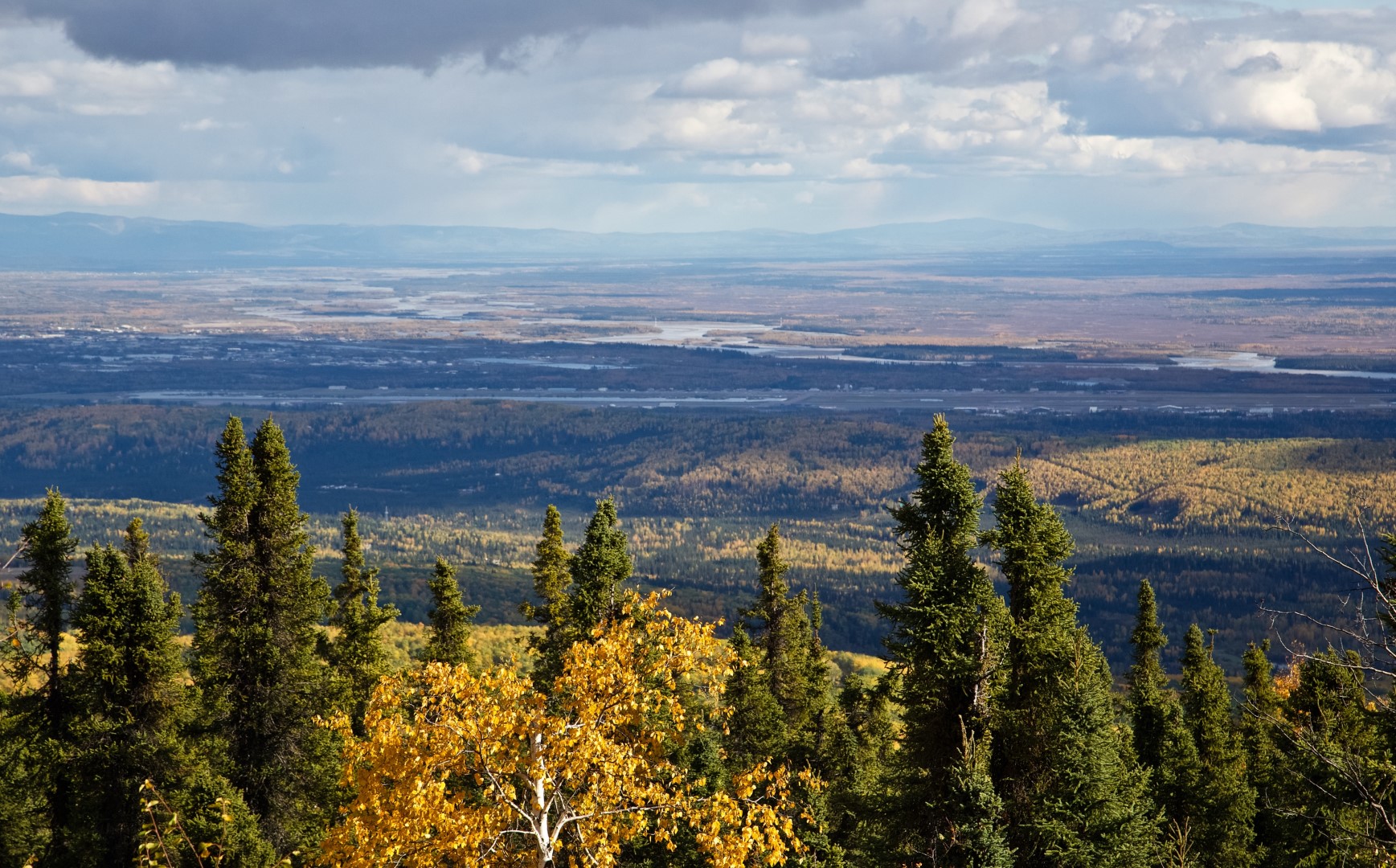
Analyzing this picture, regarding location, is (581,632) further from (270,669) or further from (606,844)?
(606,844)

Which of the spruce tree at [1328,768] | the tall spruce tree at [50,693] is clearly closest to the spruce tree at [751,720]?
the spruce tree at [1328,768]

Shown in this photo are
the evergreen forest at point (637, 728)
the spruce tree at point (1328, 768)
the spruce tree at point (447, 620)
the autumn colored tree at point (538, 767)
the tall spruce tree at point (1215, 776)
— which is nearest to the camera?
the autumn colored tree at point (538, 767)

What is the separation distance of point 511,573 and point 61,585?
305ft

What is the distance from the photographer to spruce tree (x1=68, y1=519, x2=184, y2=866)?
29.9 m

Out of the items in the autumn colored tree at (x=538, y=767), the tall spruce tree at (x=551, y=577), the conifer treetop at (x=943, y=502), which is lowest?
the tall spruce tree at (x=551, y=577)

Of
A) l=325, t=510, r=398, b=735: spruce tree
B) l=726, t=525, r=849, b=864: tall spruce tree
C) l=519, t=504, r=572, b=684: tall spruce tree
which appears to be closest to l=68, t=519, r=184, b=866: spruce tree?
l=325, t=510, r=398, b=735: spruce tree

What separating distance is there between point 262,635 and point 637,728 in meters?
14.5

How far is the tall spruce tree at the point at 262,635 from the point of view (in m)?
30.6

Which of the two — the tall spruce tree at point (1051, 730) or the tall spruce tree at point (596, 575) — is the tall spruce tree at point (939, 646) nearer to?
the tall spruce tree at point (1051, 730)

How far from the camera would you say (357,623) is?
144 ft

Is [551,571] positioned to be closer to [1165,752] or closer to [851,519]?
[1165,752]

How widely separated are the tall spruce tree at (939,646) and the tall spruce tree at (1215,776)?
13619 millimetres

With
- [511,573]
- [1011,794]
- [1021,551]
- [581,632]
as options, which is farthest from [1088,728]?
[511,573]

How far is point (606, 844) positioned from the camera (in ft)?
59.0
